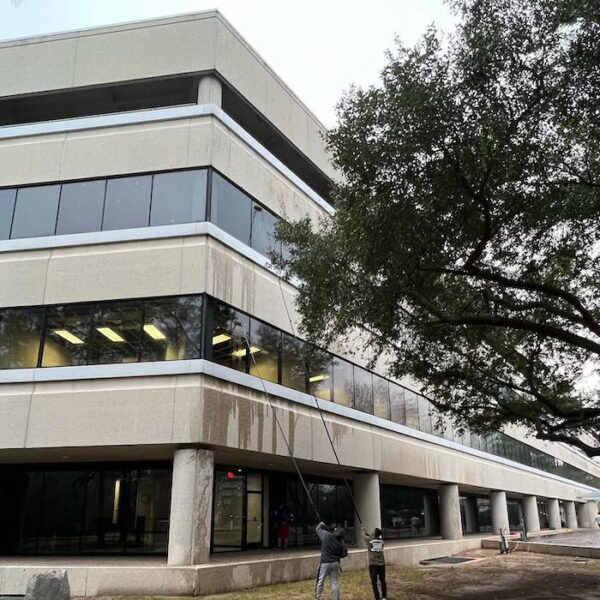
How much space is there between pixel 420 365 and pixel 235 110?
1041 cm

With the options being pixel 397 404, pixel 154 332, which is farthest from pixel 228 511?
pixel 397 404

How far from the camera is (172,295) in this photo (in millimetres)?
16094

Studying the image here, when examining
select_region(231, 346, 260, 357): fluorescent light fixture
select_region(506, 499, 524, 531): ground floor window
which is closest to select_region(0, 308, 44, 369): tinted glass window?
select_region(231, 346, 260, 357): fluorescent light fixture

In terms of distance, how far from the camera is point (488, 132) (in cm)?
1101

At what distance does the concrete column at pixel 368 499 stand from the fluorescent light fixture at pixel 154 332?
11101mm

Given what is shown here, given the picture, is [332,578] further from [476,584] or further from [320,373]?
[320,373]

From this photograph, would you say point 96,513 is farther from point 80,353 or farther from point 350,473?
point 350,473

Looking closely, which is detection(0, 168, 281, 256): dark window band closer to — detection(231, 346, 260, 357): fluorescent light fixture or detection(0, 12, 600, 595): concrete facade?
detection(0, 12, 600, 595): concrete facade

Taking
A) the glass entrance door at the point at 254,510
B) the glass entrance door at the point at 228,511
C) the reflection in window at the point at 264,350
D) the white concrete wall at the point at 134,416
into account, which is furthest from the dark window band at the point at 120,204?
the glass entrance door at the point at 254,510

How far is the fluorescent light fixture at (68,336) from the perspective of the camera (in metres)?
16.1

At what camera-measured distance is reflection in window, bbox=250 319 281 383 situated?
58.2 ft

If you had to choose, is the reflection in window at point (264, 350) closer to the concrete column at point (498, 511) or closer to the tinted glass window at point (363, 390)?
the tinted glass window at point (363, 390)

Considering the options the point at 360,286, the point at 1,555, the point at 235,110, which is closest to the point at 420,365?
the point at 360,286

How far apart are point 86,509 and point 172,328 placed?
21.6ft
